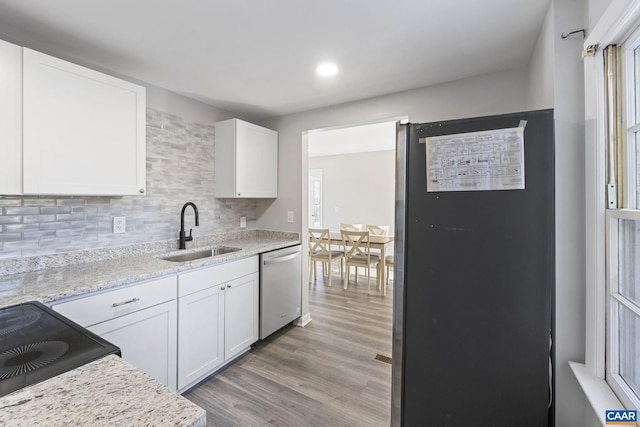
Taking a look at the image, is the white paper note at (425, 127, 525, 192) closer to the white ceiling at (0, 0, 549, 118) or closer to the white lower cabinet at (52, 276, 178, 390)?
the white ceiling at (0, 0, 549, 118)

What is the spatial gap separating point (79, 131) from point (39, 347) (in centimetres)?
131

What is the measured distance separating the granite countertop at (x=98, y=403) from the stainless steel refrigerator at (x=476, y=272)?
1046 mm

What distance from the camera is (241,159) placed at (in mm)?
2729

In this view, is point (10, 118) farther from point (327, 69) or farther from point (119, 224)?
point (327, 69)

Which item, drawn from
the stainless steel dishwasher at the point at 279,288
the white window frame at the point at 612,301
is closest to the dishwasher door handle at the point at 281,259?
the stainless steel dishwasher at the point at 279,288

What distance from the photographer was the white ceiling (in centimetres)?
139

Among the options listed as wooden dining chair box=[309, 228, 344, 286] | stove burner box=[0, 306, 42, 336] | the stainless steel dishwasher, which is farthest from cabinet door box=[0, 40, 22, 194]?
wooden dining chair box=[309, 228, 344, 286]

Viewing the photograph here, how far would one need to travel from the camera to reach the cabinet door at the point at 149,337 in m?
1.52

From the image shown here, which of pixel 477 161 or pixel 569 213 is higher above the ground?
pixel 477 161

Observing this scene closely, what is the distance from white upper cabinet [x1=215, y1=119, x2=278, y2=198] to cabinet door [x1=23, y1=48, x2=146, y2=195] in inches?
34.2

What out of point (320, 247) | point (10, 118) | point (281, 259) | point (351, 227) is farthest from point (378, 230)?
point (10, 118)

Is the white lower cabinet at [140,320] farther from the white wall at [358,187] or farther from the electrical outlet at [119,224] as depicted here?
the white wall at [358,187]

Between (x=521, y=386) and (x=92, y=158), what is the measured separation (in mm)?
2499

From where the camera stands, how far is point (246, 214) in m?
3.26
